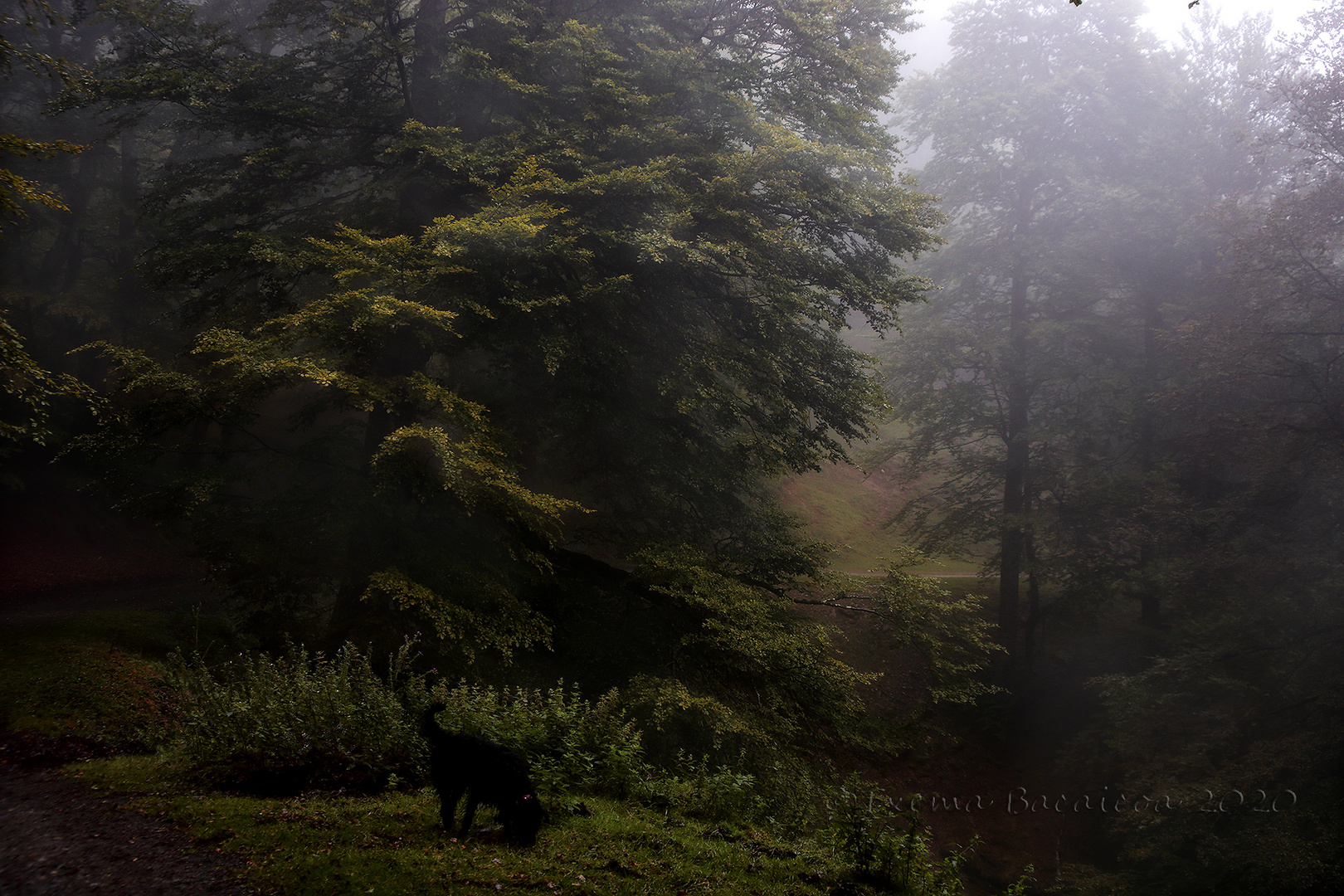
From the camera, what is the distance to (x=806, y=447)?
9.86 metres

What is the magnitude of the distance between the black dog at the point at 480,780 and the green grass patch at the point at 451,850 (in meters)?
0.14

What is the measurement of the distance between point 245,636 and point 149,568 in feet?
28.1

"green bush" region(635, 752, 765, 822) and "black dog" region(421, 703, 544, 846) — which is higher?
"black dog" region(421, 703, 544, 846)

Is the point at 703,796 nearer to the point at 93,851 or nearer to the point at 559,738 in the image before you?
the point at 559,738

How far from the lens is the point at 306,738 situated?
4.95 m

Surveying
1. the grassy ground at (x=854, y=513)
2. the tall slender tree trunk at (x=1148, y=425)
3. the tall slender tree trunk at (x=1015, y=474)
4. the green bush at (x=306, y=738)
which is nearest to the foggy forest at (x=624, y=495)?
the green bush at (x=306, y=738)

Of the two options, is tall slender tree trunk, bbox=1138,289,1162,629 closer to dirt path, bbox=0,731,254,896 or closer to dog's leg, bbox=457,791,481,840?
dog's leg, bbox=457,791,481,840

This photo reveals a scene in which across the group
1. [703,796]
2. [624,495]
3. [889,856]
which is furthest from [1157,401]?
[703,796]

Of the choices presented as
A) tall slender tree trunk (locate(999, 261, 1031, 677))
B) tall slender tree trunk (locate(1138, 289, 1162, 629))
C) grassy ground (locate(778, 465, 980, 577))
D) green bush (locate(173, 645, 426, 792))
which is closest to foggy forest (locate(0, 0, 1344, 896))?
green bush (locate(173, 645, 426, 792))

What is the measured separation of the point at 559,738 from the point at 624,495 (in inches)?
231

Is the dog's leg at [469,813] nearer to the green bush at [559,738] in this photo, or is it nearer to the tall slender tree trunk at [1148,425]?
the green bush at [559,738]

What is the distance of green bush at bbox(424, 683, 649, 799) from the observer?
509cm

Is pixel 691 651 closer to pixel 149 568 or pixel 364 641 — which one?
pixel 364 641

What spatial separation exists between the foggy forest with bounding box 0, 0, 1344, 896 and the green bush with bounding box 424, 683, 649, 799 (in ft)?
0.14
